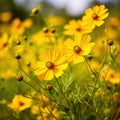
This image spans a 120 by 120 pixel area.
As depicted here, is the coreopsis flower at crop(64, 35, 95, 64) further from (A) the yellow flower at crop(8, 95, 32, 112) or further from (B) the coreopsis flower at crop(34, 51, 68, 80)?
(A) the yellow flower at crop(8, 95, 32, 112)

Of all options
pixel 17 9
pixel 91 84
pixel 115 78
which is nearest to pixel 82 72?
pixel 115 78

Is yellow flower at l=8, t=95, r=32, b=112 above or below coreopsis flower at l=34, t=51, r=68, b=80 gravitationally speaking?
above

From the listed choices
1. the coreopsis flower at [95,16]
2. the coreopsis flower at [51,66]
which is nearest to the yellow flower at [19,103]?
the coreopsis flower at [51,66]

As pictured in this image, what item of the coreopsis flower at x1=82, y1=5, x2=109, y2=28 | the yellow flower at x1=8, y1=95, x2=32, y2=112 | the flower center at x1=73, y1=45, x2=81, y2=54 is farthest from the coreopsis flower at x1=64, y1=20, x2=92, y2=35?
the yellow flower at x1=8, y1=95, x2=32, y2=112

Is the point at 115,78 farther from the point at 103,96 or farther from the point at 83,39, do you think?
the point at 83,39

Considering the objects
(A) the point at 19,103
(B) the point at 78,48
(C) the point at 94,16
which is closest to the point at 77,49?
(B) the point at 78,48

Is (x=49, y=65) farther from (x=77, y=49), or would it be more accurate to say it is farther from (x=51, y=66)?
(x=77, y=49)
